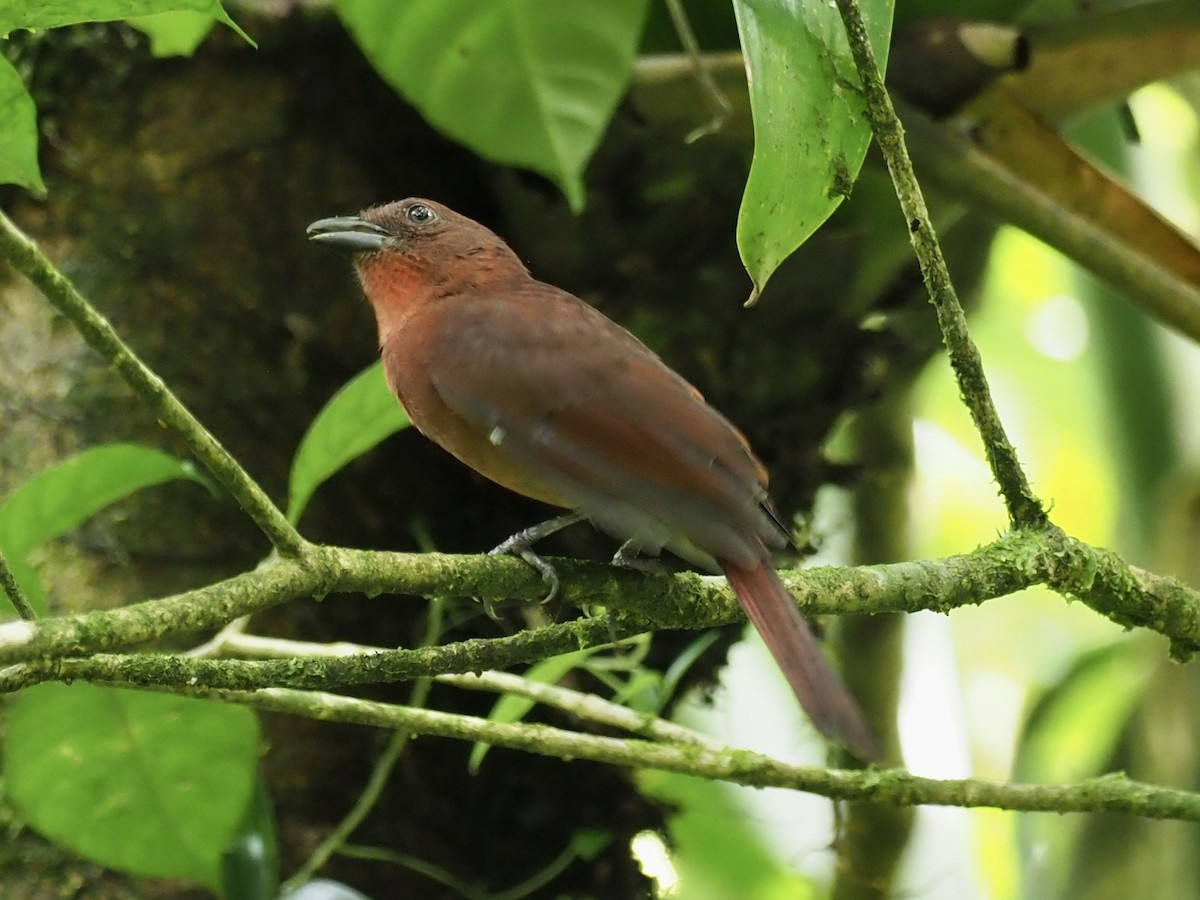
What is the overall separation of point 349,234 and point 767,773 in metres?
1.04

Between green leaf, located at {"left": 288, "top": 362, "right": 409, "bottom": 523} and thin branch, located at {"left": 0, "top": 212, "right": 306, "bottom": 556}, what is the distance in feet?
1.92

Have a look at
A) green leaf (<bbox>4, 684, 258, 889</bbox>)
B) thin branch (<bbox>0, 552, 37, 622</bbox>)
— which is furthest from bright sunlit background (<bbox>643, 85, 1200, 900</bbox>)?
thin branch (<bbox>0, 552, 37, 622</bbox>)

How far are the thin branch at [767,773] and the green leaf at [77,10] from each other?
0.69 meters

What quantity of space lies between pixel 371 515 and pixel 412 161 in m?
0.66

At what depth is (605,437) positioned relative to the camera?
1.31 meters

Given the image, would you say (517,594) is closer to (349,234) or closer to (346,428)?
(346,428)

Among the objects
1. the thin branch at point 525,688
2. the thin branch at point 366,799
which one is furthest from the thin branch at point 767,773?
the thin branch at point 366,799

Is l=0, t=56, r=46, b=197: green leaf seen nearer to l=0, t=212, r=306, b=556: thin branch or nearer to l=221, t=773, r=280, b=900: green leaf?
l=0, t=212, r=306, b=556: thin branch

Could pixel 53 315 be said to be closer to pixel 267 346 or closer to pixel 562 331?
pixel 267 346

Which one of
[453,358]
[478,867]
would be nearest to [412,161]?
[453,358]

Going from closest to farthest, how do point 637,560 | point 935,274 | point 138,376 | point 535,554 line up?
point 138,376
point 935,274
point 535,554
point 637,560

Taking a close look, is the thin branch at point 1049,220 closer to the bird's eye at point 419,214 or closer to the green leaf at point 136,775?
the bird's eye at point 419,214

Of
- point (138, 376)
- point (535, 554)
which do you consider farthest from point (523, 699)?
point (138, 376)

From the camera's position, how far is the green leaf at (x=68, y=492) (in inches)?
55.7
